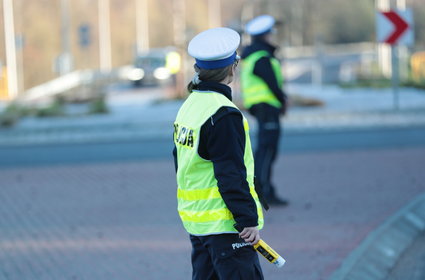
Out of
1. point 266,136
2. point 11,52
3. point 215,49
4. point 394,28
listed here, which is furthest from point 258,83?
point 11,52

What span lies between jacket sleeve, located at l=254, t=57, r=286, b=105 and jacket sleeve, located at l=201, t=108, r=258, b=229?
4806 mm

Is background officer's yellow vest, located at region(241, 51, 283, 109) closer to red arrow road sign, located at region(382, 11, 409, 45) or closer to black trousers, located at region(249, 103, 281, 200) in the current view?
black trousers, located at region(249, 103, 281, 200)

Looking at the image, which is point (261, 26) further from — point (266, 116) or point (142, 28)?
point (142, 28)

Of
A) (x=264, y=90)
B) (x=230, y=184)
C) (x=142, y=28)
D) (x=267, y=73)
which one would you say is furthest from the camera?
(x=142, y=28)

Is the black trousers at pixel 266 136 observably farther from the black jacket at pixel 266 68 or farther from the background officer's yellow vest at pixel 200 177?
the background officer's yellow vest at pixel 200 177

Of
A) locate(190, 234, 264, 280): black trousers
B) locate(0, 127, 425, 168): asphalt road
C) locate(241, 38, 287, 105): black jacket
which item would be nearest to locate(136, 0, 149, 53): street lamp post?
locate(0, 127, 425, 168): asphalt road

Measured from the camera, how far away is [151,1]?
289 ft

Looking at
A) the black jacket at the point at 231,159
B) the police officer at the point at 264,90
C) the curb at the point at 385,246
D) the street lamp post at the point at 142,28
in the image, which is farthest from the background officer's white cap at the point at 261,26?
the street lamp post at the point at 142,28

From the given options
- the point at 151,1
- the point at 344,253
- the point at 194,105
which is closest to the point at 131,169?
the point at 344,253

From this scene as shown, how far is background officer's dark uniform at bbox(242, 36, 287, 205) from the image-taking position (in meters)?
8.54

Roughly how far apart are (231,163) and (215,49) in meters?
0.54

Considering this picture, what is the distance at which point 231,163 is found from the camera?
373 cm

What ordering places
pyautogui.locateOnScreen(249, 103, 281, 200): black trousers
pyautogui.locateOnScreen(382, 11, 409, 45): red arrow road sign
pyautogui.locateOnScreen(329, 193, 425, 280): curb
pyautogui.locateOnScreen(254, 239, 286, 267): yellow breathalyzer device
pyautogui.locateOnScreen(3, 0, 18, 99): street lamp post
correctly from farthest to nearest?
1. pyautogui.locateOnScreen(3, 0, 18, 99): street lamp post
2. pyautogui.locateOnScreen(382, 11, 409, 45): red arrow road sign
3. pyautogui.locateOnScreen(249, 103, 281, 200): black trousers
4. pyautogui.locateOnScreen(329, 193, 425, 280): curb
5. pyautogui.locateOnScreen(254, 239, 286, 267): yellow breathalyzer device

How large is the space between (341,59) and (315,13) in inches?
187
